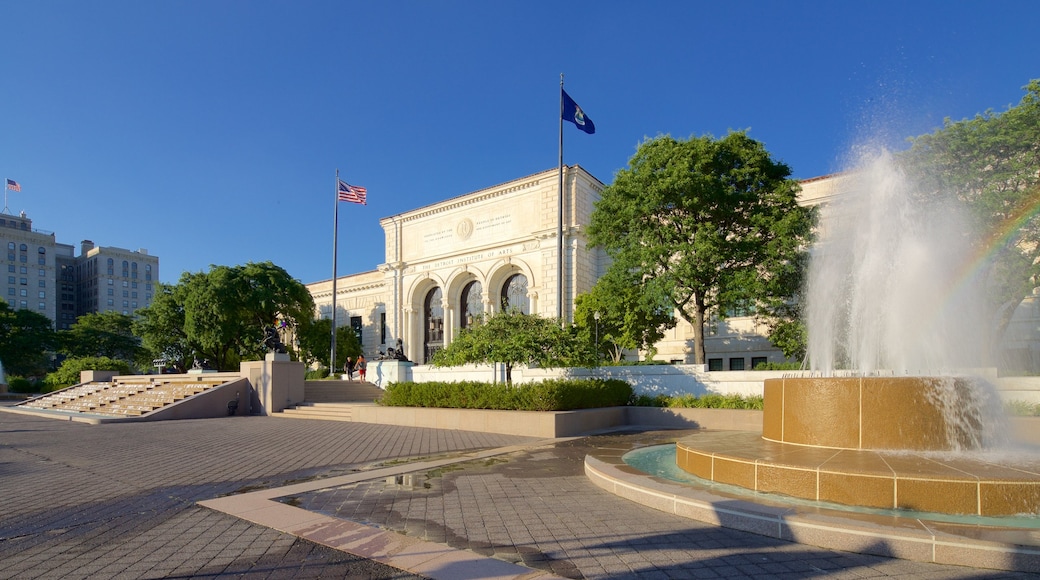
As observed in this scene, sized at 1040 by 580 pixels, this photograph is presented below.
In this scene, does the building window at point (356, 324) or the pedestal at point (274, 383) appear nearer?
the pedestal at point (274, 383)

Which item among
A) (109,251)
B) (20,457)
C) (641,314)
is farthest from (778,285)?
(109,251)

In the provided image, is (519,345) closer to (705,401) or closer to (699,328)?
(705,401)

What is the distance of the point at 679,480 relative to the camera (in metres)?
8.27

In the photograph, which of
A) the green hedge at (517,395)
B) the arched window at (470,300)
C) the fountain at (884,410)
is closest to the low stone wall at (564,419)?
the green hedge at (517,395)

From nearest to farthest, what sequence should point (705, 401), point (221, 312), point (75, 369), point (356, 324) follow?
point (705, 401) → point (75, 369) → point (221, 312) → point (356, 324)

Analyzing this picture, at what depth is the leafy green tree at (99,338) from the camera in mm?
58656

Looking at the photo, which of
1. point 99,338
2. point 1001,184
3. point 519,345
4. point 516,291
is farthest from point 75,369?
point 1001,184

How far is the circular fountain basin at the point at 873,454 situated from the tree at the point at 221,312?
39.7 metres

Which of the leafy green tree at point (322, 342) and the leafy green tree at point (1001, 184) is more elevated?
the leafy green tree at point (1001, 184)

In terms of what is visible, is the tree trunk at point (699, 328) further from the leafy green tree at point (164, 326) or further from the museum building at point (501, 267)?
the leafy green tree at point (164, 326)

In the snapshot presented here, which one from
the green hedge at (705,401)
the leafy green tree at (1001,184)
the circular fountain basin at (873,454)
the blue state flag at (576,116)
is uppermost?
the blue state flag at (576,116)

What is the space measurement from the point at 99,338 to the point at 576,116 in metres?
58.7

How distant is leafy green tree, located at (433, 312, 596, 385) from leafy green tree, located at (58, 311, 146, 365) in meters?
52.5

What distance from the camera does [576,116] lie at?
26.1 metres
